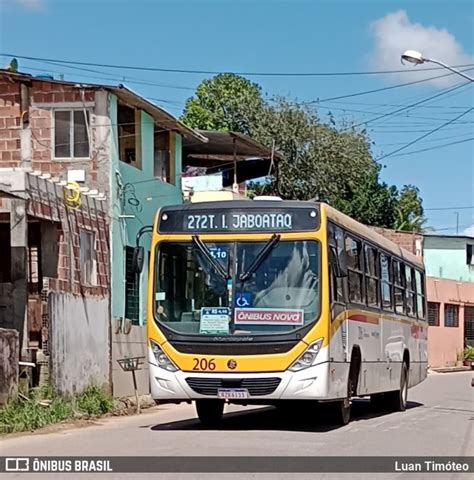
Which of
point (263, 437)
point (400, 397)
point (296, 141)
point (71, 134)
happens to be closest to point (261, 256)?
point (263, 437)

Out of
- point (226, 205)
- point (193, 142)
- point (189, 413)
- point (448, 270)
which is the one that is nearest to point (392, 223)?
point (448, 270)

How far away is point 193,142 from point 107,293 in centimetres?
911

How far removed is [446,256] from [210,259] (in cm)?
→ 3974

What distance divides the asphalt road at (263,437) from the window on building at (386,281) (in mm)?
2092

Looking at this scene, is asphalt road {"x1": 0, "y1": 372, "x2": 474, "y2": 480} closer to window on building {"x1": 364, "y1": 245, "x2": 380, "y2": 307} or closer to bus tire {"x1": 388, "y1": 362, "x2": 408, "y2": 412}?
bus tire {"x1": 388, "y1": 362, "x2": 408, "y2": 412}

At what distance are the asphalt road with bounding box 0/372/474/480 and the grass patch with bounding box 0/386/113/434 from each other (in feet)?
1.38

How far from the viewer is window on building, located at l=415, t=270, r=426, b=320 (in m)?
21.9

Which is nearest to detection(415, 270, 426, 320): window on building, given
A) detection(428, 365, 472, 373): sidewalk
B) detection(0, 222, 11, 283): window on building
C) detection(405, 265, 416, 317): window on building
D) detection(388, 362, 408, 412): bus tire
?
detection(405, 265, 416, 317): window on building

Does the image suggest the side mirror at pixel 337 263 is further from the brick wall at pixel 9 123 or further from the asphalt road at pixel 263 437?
the brick wall at pixel 9 123

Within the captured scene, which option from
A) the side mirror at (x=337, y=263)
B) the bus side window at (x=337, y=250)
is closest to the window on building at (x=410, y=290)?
the bus side window at (x=337, y=250)

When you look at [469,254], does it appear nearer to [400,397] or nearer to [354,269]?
[400,397]

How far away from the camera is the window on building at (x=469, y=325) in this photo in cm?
5122

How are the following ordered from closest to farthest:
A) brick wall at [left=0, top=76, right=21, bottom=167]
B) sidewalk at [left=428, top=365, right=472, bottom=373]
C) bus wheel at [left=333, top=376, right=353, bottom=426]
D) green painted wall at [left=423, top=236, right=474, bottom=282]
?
bus wheel at [left=333, top=376, right=353, bottom=426], brick wall at [left=0, top=76, right=21, bottom=167], sidewalk at [left=428, top=365, right=472, bottom=373], green painted wall at [left=423, top=236, right=474, bottom=282]

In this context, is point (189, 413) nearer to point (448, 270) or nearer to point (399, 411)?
point (399, 411)
